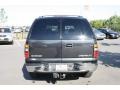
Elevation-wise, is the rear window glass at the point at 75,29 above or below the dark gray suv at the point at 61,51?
above

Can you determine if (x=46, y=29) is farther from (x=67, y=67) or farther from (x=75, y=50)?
(x=67, y=67)

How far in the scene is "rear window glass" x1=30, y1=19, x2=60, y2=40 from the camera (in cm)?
749

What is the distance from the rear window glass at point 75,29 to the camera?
7496 mm

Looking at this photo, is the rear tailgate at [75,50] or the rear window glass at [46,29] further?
the rear window glass at [46,29]

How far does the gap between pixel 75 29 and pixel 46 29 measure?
0.77 meters

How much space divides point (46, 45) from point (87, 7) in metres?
12.3

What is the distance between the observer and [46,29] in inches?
301

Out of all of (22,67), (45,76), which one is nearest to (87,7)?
(22,67)

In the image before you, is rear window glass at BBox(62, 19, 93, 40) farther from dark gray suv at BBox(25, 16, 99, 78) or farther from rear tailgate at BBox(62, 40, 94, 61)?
rear tailgate at BBox(62, 40, 94, 61)

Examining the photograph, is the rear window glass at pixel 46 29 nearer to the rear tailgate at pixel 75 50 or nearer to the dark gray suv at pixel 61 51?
the dark gray suv at pixel 61 51

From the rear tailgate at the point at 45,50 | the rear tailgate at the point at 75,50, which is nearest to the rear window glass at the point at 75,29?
the rear tailgate at the point at 75,50

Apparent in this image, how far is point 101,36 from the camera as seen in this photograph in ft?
98.8

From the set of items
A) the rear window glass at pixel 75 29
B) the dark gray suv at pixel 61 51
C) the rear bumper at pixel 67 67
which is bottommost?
the rear bumper at pixel 67 67

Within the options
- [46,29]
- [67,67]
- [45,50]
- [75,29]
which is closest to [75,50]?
[67,67]
